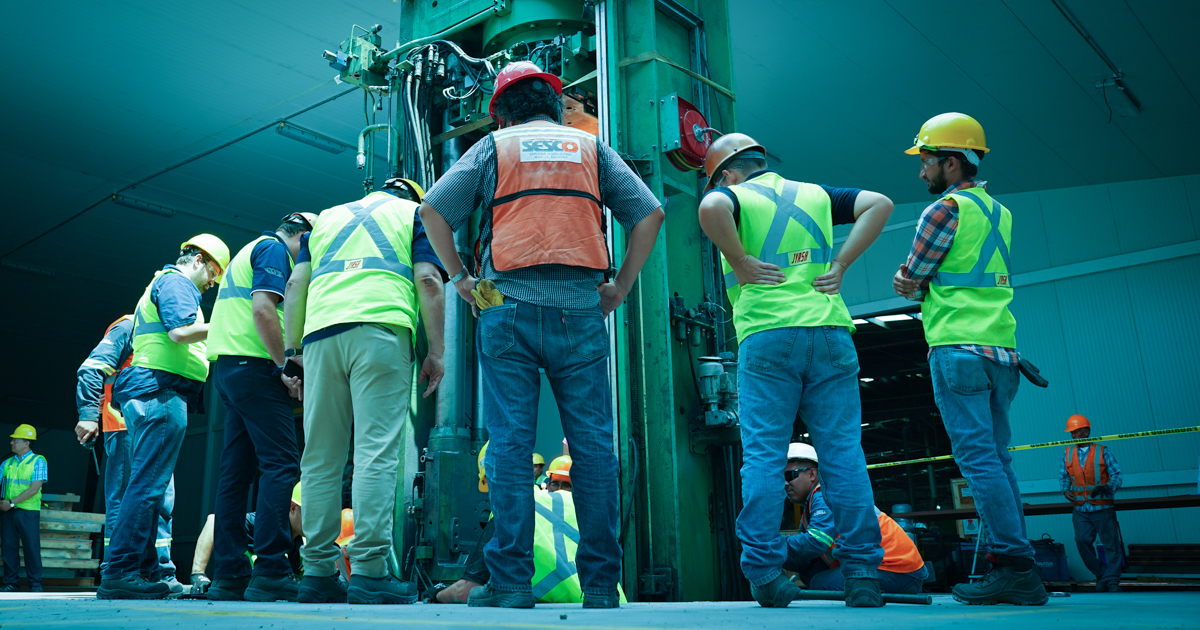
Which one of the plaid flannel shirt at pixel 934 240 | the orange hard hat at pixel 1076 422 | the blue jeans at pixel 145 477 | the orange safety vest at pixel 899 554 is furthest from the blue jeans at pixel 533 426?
the orange hard hat at pixel 1076 422

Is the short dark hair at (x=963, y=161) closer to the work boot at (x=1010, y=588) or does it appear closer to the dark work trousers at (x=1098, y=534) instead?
the work boot at (x=1010, y=588)

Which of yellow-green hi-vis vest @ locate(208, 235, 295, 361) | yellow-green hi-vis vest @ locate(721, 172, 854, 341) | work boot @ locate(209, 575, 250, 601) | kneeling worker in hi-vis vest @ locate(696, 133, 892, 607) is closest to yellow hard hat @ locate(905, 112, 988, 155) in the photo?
kneeling worker in hi-vis vest @ locate(696, 133, 892, 607)

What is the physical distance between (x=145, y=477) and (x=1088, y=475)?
10.2 m

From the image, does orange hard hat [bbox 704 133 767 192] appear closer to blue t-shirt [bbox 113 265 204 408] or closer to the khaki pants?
the khaki pants

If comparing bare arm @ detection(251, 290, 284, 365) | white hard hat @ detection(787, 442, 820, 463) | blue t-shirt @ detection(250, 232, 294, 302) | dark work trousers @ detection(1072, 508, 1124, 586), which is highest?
blue t-shirt @ detection(250, 232, 294, 302)

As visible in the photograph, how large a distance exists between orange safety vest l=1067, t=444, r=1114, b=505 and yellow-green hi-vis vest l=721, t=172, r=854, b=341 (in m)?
8.78

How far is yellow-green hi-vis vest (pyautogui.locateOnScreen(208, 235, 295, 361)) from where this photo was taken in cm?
399

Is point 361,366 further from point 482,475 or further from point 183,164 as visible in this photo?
point 183,164

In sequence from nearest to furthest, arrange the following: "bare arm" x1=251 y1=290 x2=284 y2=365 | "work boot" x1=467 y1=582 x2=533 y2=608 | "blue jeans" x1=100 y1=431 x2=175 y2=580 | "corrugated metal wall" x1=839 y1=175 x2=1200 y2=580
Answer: "work boot" x1=467 y1=582 x2=533 y2=608
"bare arm" x1=251 y1=290 x2=284 y2=365
"blue jeans" x1=100 y1=431 x2=175 y2=580
"corrugated metal wall" x1=839 y1=175 x2=1200 y2=580

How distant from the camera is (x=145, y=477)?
4.21 meters

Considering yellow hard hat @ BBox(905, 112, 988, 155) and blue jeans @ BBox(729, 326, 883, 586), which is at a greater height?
yellow hard hat @ BBox(905, 112, 988, 155)

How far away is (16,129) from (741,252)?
13.1 meters

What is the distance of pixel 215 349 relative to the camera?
158 inches

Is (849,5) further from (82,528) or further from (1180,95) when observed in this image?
(82,528)
